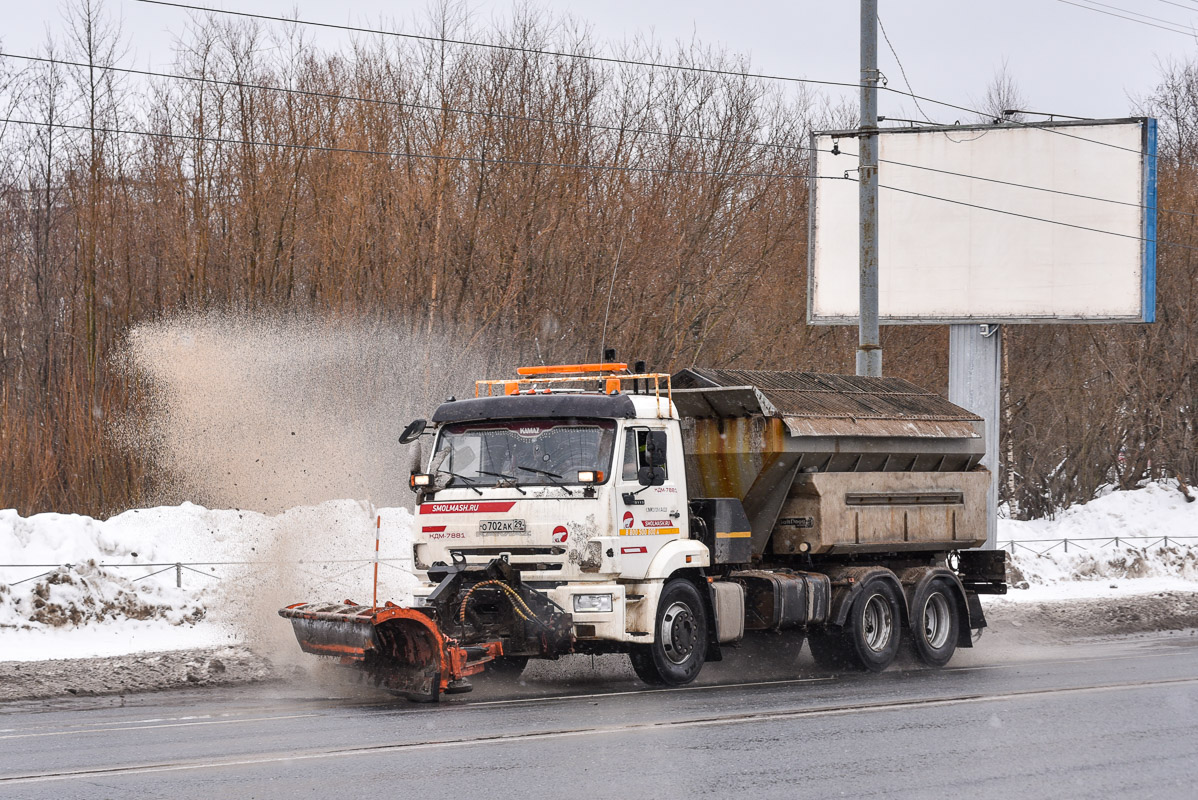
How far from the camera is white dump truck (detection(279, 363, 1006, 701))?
459 inches

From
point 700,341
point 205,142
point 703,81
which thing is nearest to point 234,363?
point 205,142

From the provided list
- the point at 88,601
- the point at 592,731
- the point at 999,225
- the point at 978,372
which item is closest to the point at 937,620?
the point at 592,731

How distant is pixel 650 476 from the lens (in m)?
12.3

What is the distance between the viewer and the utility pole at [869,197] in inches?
753

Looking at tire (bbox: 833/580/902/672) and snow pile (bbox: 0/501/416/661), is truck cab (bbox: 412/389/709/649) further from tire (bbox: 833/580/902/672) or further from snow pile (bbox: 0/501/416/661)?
snow pile (bbox: 0/501/416/661)

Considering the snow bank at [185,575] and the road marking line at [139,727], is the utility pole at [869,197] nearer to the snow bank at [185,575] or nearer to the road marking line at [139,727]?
the snow bank at [185,575]

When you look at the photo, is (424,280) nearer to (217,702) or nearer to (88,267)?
(88,267)

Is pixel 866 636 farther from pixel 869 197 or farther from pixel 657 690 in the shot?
pixel 869 197

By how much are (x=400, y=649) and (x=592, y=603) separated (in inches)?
66.5

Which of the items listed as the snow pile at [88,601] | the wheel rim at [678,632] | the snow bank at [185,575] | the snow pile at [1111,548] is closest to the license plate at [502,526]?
the wheel rim at [678,632]

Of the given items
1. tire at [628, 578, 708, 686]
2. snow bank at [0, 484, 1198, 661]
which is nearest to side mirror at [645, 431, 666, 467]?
tire at [628, 578, 708, 686]

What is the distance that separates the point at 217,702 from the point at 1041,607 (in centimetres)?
1321

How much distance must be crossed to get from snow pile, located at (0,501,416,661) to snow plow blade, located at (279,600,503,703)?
3.15 metres

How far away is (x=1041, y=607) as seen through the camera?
2061 centimetres
